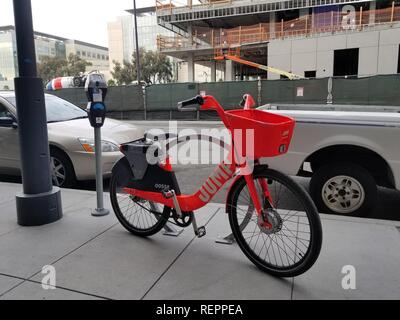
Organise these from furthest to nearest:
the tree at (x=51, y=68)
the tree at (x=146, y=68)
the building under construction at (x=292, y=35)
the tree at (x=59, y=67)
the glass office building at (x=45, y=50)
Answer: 1. the glass office building at (x=45, y=50)
2. the tree at (x=51, y=68)
3. the tree at (x=59, y=67)
4. the tree at (x=146, y=68)
5. the building under construction at (x=292, y=35)

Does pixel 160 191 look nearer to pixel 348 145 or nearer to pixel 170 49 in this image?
pixel 348 145

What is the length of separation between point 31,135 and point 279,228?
2.71m

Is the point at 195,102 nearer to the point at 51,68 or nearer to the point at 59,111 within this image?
the point at 59,111

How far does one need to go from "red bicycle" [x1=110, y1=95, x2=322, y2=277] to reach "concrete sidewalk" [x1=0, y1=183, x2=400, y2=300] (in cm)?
18

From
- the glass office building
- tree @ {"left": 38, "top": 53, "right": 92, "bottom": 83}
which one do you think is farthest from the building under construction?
the glass office building

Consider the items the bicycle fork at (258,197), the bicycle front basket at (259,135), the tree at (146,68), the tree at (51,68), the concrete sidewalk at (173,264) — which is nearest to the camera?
the bicycle front basket at (259,135)

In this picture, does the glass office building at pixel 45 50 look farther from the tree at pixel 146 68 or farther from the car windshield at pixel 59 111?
the car windshield at pixel 59 111

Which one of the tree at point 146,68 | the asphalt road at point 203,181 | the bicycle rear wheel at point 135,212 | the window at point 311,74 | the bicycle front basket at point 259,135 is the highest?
the tree at point 146,68

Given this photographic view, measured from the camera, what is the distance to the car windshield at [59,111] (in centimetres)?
632

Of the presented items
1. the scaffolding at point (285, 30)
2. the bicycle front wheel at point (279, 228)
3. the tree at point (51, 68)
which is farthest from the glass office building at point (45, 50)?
the bicycle front wheel at point (279, 228)

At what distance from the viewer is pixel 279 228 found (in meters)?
2.93

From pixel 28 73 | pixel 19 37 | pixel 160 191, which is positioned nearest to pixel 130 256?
pixel 160 191

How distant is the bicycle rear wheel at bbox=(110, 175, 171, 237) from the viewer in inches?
146

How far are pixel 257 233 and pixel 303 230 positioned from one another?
0.57 m
